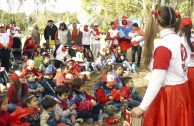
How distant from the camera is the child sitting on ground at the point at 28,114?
394 centimetres

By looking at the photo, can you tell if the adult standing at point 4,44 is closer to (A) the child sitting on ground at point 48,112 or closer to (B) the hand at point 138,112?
(A) the child sitting on ground at point 48,112

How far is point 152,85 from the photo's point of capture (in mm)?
2314

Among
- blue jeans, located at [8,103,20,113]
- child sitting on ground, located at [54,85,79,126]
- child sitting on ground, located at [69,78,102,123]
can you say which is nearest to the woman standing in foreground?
child sitting on ground, located at [54,85,79,126]

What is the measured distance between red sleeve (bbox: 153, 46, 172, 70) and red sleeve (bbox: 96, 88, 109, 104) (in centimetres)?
328

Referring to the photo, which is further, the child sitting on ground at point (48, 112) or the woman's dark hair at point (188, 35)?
the child sitting on ground at point (48, 112)

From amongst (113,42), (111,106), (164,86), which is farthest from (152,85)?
(113,42)

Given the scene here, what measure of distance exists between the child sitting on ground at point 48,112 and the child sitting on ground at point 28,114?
0.36 feet

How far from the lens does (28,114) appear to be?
161 inches

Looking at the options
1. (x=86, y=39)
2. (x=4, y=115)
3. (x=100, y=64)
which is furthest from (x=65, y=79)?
(x=86, y=39)

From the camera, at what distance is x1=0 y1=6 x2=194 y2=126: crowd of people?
244 centimetres

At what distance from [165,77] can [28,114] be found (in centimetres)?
225

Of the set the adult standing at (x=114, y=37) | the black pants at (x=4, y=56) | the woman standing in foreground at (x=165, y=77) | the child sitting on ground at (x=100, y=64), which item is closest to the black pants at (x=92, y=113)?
the woman standing in foreground at (x=165, y=77)

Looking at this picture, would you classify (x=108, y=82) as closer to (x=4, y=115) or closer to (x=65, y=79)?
(x=65, y=79)

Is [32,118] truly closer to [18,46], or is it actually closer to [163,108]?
[163,108]
